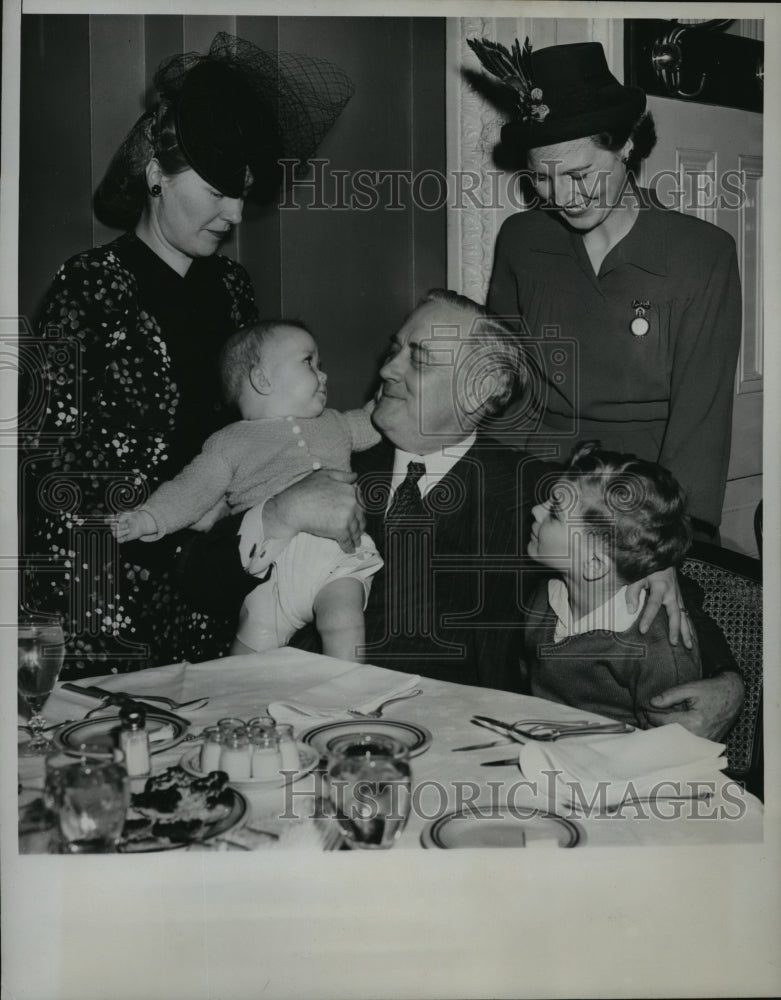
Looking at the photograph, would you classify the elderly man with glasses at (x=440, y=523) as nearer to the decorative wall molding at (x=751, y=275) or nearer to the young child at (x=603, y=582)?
the young child at (x=603, y=582)

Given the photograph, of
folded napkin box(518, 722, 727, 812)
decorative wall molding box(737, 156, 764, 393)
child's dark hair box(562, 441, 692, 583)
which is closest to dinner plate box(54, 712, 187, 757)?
folded napkin box(518, 722, 727, 812)

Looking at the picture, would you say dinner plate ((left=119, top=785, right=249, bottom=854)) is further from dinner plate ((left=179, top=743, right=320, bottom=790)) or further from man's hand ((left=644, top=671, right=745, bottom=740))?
man's hand ((left=644, top=671, right=745, bottom=740))

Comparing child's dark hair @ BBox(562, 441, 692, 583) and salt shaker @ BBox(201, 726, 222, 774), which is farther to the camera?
child's dark hair @ BBox(562, 441, 692, 583)

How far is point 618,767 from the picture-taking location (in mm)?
1358

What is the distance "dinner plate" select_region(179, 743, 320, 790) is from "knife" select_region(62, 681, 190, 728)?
0.37 ft

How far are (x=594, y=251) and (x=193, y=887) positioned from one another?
3.76 ft

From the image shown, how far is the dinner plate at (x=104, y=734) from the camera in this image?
4.55 ft

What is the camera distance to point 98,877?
149 centimetres

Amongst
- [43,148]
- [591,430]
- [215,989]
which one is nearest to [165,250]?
[43,148]

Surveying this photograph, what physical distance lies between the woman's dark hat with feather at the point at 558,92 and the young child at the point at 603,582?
1.66ft

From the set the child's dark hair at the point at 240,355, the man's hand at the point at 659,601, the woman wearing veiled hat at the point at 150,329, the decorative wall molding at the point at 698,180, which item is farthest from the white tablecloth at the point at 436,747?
the decorative wall molding at the point at 698,180

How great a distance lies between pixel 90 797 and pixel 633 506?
92 cm

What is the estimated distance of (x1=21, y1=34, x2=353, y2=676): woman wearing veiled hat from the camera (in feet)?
5.26

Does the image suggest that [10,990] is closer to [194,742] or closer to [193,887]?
[193,887]
